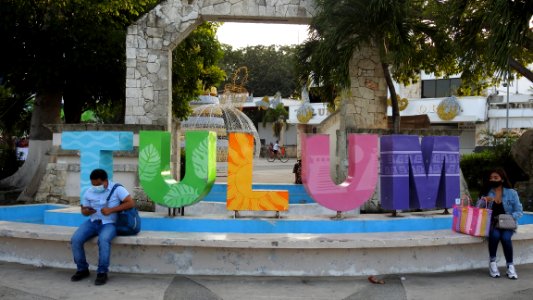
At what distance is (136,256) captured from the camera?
7074 millimetres

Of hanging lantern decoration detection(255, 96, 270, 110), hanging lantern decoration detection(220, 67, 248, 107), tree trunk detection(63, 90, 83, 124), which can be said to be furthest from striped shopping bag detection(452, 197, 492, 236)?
hanging lantern decoration detection(255, 96, 270, 110)

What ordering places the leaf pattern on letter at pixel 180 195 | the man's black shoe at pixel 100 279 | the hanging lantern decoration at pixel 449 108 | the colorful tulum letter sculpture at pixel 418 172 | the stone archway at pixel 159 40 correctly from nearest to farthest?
the man's black shoe at pixel 100 279, the leaf pattern on letter at pixel 180 195, the colorful tulum letter sculpture at pixel 418 172, the stone archway at pixel 159 40, the hanging lantern decoration at pixel 449 108

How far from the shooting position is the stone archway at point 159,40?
472 inches

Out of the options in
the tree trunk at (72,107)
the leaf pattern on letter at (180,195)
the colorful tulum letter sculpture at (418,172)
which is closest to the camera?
the leaf pattern on letter at (180,195)

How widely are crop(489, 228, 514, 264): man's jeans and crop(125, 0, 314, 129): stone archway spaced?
6914mm

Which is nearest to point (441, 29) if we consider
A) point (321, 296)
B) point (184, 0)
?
point (184, 0)

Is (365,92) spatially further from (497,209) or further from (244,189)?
(497,209)

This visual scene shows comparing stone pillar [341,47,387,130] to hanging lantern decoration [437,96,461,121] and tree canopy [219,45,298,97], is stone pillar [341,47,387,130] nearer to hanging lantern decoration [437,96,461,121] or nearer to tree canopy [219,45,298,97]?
hanging lantern decoration [437,96,461,121]

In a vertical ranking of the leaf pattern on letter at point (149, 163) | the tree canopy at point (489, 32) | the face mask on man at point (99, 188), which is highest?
the tree canopy at point (489, 32)

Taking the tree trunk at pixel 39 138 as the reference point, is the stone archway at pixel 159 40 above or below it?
above

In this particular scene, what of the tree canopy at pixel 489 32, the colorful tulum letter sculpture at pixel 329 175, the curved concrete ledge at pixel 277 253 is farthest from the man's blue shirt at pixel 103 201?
the tree canopy at pixel 489 32

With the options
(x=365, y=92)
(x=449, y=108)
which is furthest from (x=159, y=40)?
(x=449, y=108)

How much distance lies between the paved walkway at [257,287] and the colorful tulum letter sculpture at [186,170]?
60.0 inches

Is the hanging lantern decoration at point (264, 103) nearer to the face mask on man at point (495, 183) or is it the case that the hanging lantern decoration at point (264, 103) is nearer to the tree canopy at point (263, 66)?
the tree canopy at point (263, 66)
